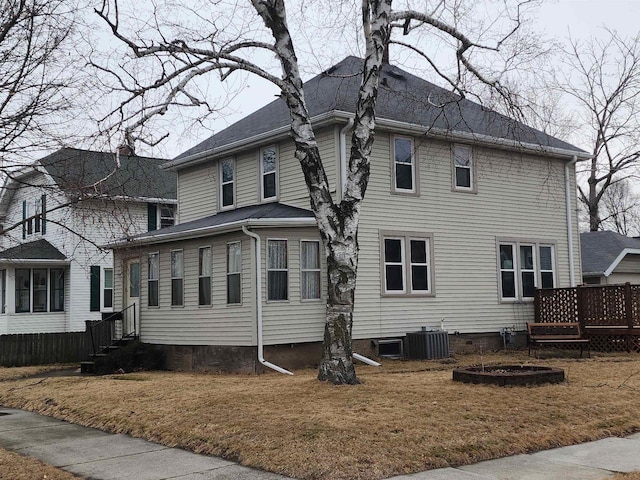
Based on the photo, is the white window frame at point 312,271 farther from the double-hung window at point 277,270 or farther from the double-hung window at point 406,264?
the double-hung window at point 406,264

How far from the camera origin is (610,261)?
2772cm

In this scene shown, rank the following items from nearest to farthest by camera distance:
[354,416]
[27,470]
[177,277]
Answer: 1. [27,470]
2. [354,416]
3. [177,277]

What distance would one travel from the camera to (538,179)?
72.6ft

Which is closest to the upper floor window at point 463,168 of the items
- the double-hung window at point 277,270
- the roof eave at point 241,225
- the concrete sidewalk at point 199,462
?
the roof eave at point 241,225

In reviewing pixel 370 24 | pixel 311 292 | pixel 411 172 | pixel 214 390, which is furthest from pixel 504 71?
pixel 214 390

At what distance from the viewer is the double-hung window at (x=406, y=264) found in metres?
18.5

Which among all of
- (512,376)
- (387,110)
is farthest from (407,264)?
(512,376)

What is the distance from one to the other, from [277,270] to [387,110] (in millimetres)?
5288

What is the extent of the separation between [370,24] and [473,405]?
6880 millimetres

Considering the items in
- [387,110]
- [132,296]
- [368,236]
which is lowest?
[132,296]

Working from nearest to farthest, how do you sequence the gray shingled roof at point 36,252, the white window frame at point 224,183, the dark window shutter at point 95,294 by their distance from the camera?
the white window frame at point 224,183
the gray shingled roof at point 36,252
the dark window shutter at point 95,294

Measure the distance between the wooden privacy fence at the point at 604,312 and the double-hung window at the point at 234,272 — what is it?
9.22m

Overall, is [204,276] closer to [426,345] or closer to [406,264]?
[406,264]

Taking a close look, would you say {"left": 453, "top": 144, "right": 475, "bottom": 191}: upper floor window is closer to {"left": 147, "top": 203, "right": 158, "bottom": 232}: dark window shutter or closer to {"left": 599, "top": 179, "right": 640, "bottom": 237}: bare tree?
{"left": 147, "top": 203, "right": 158, "bottom": 232}: dark window shutter
